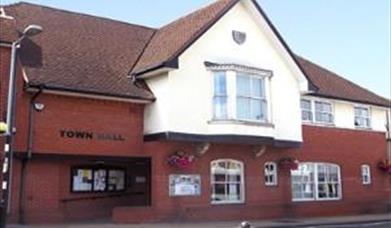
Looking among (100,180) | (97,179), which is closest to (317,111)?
(100,180)

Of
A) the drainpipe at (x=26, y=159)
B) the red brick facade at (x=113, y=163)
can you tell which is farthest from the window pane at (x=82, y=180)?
the drainpipe at (x=26, y=159)

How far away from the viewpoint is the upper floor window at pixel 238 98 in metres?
24.6

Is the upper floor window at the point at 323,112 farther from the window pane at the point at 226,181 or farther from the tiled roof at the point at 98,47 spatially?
the window pane at the point at 226,181

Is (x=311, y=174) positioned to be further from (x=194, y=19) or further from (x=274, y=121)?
(x=194, y=19)

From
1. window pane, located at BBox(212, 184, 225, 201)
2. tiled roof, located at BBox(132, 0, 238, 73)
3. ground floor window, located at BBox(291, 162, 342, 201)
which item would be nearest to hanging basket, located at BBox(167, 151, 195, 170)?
window pane, located at BBox(212, 184, 225, 201)

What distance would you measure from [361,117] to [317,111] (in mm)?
3714

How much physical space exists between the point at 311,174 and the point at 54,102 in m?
13.7

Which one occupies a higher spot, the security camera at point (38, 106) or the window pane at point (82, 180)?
the security camera at point (38, 106)

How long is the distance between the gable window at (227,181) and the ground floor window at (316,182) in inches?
137

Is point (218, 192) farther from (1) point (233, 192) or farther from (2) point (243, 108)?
(2) point (243, 108)

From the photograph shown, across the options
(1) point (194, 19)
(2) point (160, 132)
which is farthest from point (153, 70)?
(1) point (194, 19)

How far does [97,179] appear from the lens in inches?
945

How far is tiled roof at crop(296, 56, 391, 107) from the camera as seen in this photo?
30844 mm

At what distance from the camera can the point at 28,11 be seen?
25625 mm
